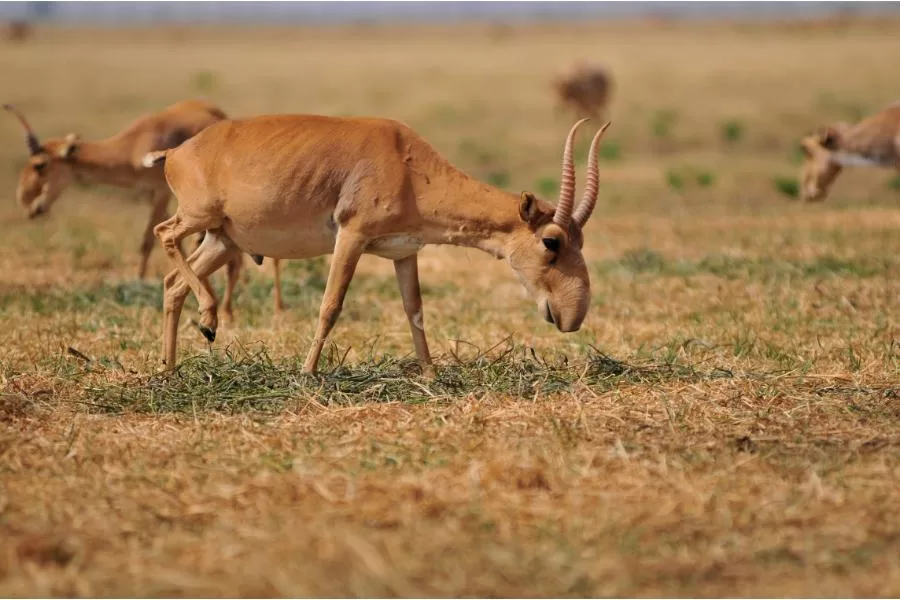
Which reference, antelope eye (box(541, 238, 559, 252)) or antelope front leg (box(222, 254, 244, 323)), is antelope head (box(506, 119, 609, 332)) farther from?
antelope front leg (box(222, 254, 244, 323))

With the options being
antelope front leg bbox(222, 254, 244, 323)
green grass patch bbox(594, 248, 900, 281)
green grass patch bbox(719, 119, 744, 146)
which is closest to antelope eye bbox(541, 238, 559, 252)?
antelope front leg bbox(222, 254, 244, 323)

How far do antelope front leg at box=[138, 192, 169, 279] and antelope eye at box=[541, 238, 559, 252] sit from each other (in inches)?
254

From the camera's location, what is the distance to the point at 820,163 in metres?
18.5

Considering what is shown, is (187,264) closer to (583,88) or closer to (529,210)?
→ (529,210)

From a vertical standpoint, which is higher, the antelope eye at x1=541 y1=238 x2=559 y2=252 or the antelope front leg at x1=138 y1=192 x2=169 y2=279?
the antelope eye at x1=541 y1=238 x2=559 y2=252

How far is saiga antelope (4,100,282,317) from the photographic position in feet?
47.1

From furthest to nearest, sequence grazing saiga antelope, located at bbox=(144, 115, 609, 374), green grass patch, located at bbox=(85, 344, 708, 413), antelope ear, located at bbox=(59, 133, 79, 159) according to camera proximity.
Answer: antelope ear, located at bbox=(59, 133, 79, 159) < grazing saiga antelope, located at bbox=(144, 115, 609, 374) < green grass patch, located at bbox=(85, 344, 708, 413)

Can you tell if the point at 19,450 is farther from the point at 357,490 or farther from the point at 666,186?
the point at 666,186

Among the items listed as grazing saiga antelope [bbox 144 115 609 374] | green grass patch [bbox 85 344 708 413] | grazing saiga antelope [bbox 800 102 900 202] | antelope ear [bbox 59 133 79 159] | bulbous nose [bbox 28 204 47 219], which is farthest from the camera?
grazing saiga antelope [bbox 800 102 900 202]

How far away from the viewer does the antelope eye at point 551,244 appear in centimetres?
865

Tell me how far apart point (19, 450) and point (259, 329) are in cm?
393

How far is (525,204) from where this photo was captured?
28.7ft

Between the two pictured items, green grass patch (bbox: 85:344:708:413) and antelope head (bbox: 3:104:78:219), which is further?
antelope head (bbox: 3:104:78:219)

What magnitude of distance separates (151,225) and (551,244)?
21.9ft
